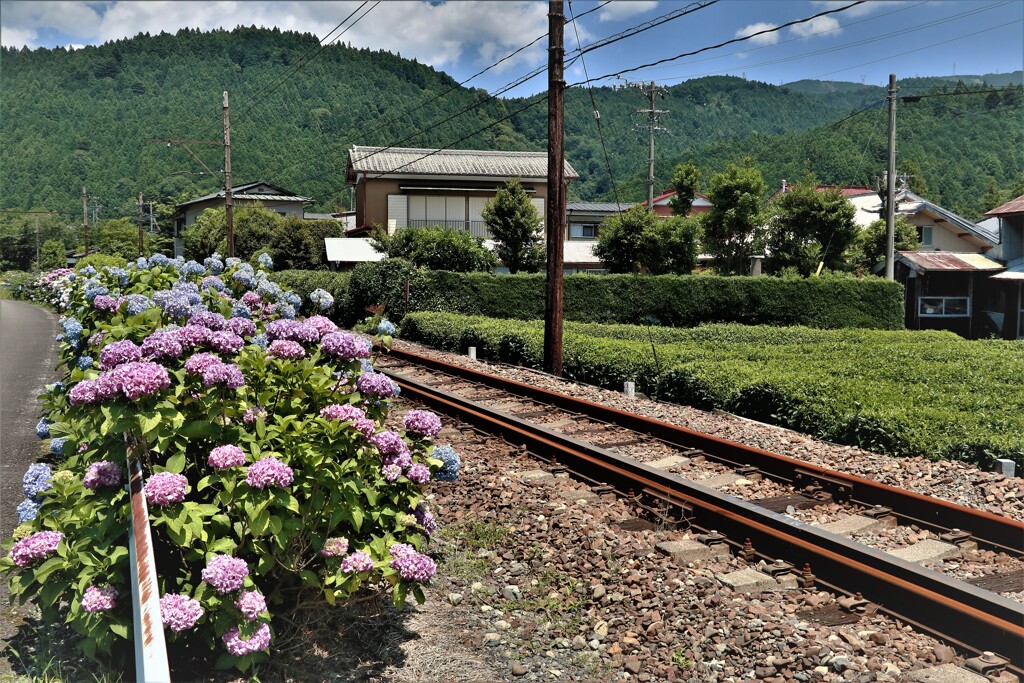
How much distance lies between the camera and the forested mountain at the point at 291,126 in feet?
114

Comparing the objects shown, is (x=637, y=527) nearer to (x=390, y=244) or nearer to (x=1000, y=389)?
(x=1000, y=389)

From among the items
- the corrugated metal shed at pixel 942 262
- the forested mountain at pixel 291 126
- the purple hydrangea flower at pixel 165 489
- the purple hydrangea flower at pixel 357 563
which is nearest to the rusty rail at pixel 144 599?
the purple hydrangea flower at pixel 165 489

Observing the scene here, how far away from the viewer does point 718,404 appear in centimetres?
1079

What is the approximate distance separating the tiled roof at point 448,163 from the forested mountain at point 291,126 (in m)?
1.54

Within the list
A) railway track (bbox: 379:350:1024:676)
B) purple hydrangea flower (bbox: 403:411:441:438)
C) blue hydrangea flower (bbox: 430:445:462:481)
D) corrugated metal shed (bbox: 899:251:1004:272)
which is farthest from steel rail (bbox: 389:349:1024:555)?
corrugated metal shed (bbox: 899:251:1004:272)

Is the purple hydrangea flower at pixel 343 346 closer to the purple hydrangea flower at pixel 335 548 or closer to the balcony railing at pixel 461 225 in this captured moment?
the purple hydrangea flower at pixel 335 548

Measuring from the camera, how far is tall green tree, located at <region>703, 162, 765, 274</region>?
33.6 metres

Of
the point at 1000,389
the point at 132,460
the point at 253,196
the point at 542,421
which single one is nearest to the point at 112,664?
the point at 132,460

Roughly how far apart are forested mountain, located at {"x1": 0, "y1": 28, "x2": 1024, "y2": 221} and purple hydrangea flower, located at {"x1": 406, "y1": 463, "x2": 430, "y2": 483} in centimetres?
2752

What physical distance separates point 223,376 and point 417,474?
1.02m

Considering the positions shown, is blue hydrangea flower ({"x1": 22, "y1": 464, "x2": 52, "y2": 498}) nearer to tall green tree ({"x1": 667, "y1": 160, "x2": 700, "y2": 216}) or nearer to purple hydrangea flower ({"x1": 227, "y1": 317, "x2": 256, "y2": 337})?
purple hydrangea flower ({"x1": 227, "y1": 317, "x2": 256, "y2": 337})

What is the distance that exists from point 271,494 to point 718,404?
327 inches

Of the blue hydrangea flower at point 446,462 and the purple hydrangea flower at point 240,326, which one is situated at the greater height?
the purple hydrangea flower at point 240,326

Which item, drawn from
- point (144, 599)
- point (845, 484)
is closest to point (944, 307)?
point (845, 484)
